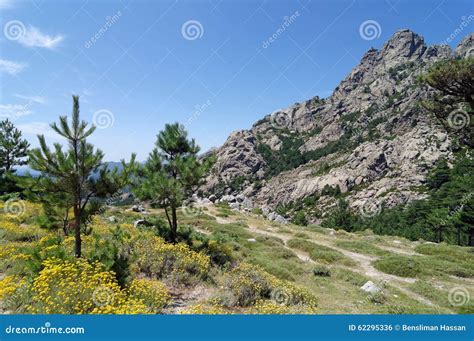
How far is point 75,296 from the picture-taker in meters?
7.32

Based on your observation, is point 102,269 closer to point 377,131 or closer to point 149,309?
point 149,309

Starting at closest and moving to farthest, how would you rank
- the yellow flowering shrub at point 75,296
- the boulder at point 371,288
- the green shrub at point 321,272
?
the yellow flowering shrub at point 75,296 → the boulder at point 371,288 → the green shrub at point 321,272

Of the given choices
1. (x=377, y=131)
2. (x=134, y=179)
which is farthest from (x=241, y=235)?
(x=377, y=131)

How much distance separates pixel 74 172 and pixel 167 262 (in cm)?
523

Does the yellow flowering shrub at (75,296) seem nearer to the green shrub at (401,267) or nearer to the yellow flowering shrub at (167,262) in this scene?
the yellow flowering shrub at (167,262)

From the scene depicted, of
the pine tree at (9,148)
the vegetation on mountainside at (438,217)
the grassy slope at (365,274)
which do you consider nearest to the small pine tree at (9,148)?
the pine tree at (9,148)

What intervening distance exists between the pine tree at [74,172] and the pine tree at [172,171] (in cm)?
460

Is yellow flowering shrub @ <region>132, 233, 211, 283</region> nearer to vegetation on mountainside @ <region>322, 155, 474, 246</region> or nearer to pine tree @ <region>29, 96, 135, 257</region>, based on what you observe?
pine tree @ <region>29, 96, 135, 257</region>

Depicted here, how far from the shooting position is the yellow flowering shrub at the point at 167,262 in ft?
38.8

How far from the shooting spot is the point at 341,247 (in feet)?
88.3

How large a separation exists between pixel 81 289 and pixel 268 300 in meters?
6.20

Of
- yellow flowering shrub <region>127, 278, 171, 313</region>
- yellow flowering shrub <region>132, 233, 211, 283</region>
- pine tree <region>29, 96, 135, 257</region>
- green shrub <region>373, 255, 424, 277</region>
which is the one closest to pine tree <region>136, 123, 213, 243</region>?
yellow flowering shrub <region>132, 233, 211, 283</region>

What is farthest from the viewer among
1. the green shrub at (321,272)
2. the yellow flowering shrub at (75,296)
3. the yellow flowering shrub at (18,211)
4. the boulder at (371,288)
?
the yellow flowering shrub at (18,211)

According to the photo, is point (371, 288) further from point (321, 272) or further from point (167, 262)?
point (167, 262)
